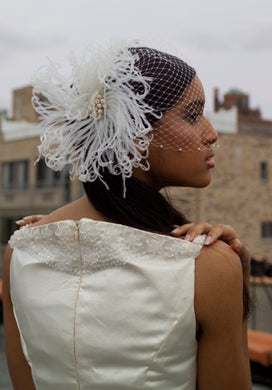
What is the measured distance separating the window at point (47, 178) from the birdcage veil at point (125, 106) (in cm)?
2132

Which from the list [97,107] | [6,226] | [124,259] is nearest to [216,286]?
[124,259]

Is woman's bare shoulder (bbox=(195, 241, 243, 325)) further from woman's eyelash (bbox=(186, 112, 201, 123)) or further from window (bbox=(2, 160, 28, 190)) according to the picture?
window (bbox=(2, 160, 28, 190))

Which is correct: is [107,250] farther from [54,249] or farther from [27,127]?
[27,127]

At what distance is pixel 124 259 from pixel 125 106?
0.39 meters

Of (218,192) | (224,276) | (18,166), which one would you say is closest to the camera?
(224,276)

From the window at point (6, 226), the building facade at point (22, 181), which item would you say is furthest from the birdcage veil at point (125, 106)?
the window at point (6, 226)

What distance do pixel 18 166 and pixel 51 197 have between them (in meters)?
3.01

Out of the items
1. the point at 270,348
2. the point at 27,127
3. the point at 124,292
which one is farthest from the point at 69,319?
the point at 27,127

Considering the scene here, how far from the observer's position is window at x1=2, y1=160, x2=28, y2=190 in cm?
2411

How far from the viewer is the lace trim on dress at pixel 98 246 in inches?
42.9

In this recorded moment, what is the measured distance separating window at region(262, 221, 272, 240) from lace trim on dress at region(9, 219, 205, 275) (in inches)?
944

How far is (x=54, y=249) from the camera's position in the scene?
1.18m

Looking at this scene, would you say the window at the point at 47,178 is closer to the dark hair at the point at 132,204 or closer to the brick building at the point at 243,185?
the brick building at the point at 243,185

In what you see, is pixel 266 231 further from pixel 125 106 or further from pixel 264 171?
pixel 125 106
